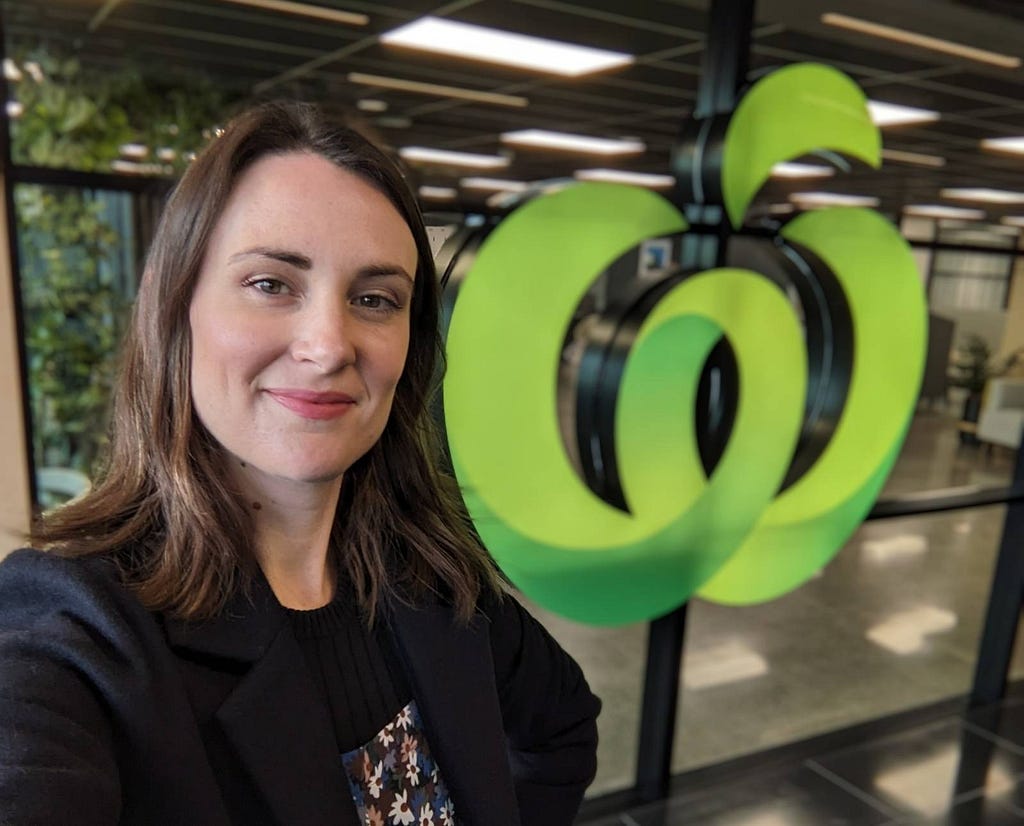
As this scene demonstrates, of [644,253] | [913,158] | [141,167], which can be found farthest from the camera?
[913,158]

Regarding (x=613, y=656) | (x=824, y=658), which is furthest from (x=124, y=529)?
(x=824, y=658)

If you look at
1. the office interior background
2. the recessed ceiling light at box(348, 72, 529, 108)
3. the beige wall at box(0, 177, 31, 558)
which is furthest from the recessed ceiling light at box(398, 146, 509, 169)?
the beige wall at box(0, 177, 31, 558)

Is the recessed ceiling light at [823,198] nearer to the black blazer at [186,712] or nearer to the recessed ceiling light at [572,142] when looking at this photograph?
the recessed ceiling light at [572,142]

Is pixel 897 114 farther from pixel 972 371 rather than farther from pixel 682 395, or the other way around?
pixel 682 395

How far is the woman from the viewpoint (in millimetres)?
756

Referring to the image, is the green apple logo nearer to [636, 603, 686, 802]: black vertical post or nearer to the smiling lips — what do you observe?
[636, 603, 686, 802]: black vertical post

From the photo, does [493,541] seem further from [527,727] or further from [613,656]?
[613,656]

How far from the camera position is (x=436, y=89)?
6.13m

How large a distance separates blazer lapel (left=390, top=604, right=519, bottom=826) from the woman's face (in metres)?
0.29

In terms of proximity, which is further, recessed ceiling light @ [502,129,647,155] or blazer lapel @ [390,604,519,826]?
recessed ceiling light @ [502,129,647,155]

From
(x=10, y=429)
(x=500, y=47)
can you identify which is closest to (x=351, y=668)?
(x=10, y=429)

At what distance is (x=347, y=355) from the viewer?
32.5 inches

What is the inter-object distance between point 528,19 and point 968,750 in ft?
12.9

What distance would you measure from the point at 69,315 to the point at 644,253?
2.34 m
